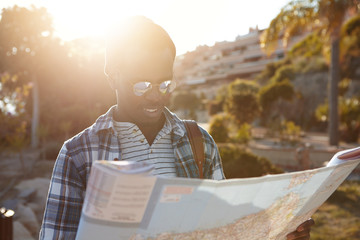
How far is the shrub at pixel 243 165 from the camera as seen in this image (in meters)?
7.11

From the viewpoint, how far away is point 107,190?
79 cm

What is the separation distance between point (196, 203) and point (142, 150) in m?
0.65

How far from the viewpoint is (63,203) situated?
1320mm

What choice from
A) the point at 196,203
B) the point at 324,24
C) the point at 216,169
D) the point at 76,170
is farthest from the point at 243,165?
the point at 324,24

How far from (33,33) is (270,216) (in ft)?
61.5

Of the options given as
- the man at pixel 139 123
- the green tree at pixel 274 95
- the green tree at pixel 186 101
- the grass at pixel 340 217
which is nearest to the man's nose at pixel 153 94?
the man at pixel 139 123

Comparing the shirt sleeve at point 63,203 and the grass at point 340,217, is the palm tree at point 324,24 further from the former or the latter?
the shirt sleeve at point 63,203

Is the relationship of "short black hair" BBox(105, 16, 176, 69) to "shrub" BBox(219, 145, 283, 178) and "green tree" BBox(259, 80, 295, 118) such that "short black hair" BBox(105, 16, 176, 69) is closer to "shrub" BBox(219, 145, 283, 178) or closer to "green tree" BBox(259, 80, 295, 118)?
"shrub" BBox(219, 145, 283, 178)

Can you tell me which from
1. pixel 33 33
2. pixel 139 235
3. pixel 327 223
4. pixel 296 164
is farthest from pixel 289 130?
pixel 139 235

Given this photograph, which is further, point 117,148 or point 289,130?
point 289,130

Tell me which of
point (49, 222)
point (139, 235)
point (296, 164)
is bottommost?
point (296, 164)

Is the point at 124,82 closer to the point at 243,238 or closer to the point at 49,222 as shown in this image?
the point at 49,222

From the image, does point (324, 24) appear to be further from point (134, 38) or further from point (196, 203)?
point (196, 203)

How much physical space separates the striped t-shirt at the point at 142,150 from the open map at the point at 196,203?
52 cm
